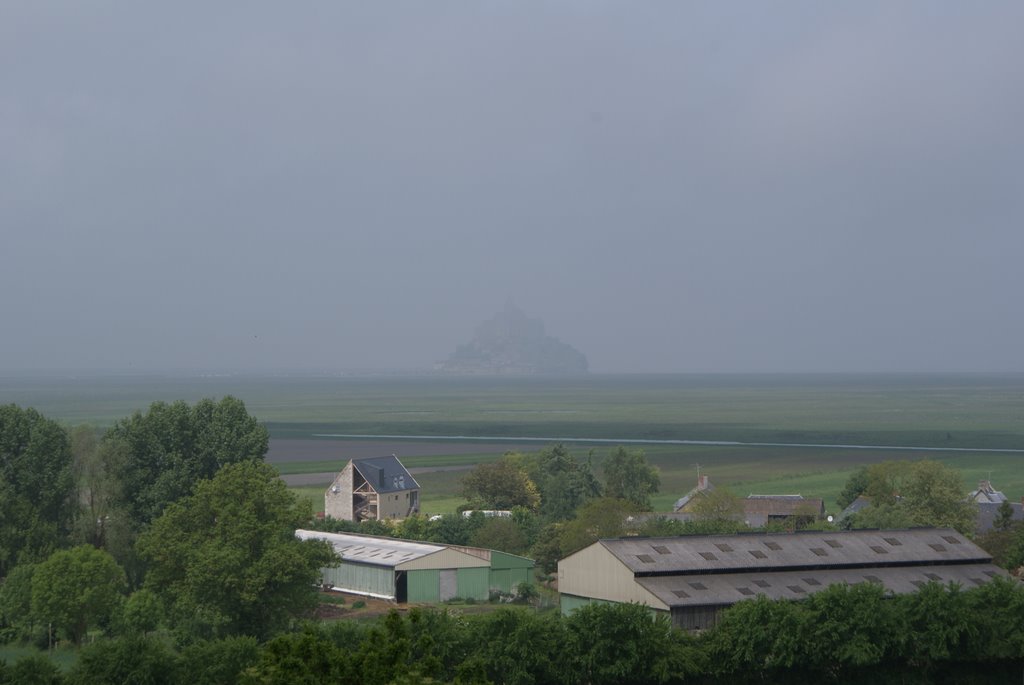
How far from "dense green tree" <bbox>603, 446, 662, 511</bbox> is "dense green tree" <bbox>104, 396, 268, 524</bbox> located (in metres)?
22.6

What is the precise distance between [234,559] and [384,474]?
119 feet

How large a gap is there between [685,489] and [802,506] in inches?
879

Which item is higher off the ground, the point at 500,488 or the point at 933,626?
the point at 500,488

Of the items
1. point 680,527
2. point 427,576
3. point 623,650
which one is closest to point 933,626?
point 623,650

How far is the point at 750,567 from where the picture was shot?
1580 inches

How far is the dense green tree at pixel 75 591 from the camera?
39531mm

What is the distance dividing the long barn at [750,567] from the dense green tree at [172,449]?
19985 mm

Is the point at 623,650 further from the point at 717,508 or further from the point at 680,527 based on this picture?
the point at 717,508

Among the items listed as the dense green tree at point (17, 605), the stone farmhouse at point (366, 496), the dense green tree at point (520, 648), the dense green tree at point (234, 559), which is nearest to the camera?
the dense green tree at point (520, 648)

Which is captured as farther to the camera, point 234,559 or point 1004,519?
point 1004,519

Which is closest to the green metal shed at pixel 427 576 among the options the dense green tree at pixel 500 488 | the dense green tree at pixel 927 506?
the dense green tree at pixel 927 506

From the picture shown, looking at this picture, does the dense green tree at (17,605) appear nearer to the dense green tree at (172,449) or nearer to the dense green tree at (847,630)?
the dense green tree at (172,449)

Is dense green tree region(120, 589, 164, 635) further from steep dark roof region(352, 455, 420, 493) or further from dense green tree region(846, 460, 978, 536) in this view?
steep dark roof region(352, 455, 420, 493)

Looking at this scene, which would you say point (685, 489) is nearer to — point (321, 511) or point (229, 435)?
point (321, 511)
